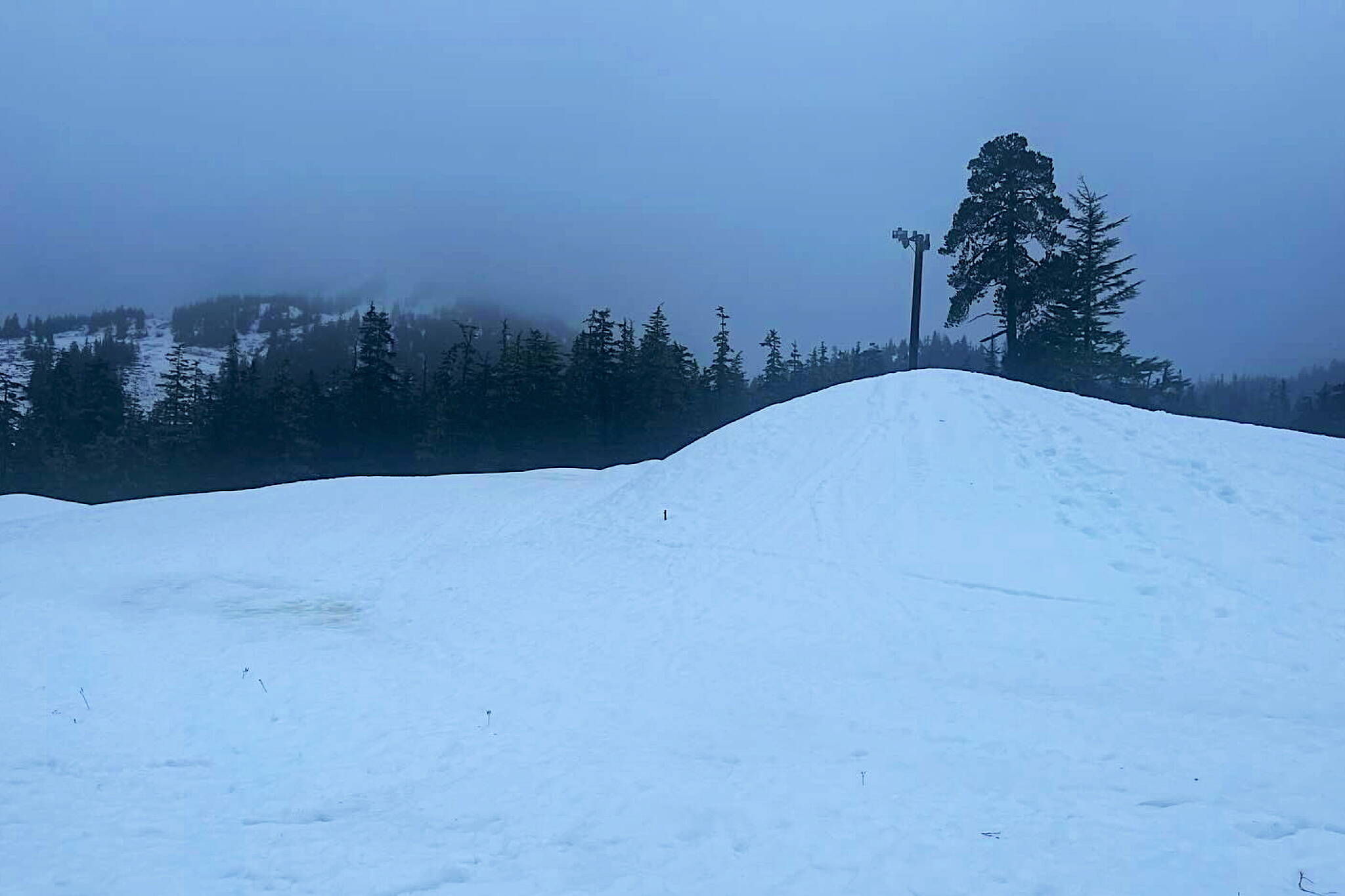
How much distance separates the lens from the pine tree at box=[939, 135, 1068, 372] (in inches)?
1332

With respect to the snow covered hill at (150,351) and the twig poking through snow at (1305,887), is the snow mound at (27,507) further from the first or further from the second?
the snow covered hill at (150,351)

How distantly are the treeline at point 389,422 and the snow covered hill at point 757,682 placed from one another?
3292 cm

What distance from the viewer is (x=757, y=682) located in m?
9.93

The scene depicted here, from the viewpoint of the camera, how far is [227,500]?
1039 inches

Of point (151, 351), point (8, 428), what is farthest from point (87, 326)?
point (8, 428)

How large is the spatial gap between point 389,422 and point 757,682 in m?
50.8

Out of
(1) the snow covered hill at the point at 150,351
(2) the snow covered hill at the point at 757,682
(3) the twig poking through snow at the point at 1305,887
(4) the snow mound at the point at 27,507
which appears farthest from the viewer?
(1) the snow covered hill at the point at 150,351

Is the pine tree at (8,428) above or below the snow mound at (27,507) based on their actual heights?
above

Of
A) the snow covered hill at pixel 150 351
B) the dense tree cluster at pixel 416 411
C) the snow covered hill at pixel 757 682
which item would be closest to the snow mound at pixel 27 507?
the snow covered hill at pixel 757 682

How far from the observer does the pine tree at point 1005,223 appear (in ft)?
111

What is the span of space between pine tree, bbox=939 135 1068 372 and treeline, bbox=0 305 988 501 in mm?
24448

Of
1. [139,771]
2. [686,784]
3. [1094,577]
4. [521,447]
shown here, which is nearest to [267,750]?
[139,771]

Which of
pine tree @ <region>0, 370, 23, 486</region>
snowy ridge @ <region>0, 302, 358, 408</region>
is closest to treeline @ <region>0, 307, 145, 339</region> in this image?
snowy ridge @ <region>0, 302, 358, 408</region>

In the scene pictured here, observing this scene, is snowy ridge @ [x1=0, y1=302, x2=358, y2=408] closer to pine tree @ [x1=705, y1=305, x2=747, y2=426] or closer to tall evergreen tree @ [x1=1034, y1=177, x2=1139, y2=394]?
pine tree @ [x1=705, y1=305, x2=747, y2=426]
